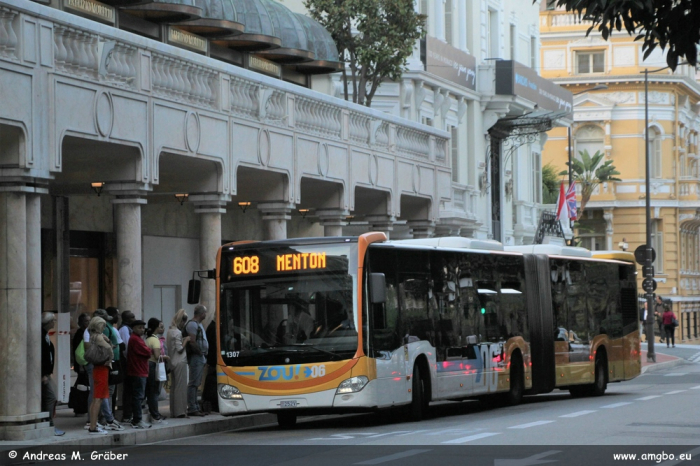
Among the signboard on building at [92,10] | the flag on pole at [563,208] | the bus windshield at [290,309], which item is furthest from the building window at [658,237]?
the bus windshield at [290,309]

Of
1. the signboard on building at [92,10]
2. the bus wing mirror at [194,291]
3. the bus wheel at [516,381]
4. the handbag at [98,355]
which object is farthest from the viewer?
the bus wheel at [516,381]

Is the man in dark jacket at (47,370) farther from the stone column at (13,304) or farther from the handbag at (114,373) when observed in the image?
the handbag at (114,373)

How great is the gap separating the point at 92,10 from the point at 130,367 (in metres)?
8.64

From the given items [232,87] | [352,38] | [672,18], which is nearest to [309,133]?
[232,87]

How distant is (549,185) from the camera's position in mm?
77875

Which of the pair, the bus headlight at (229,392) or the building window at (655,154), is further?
the building window at (655,154)

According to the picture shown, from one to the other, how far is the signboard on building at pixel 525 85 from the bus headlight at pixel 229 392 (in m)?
29.8

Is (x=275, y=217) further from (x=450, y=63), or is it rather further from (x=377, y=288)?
(x=450, y=63)

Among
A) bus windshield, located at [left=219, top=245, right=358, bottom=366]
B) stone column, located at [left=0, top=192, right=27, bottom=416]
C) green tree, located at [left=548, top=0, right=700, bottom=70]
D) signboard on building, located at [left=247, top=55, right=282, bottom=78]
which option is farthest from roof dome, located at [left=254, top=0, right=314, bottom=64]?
green tree, located at [left=548, top=0, right=700, bottom=70]

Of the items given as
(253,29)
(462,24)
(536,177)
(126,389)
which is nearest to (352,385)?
(126,389)

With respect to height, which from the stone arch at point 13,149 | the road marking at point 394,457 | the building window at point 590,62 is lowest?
the road marking at point 394,457

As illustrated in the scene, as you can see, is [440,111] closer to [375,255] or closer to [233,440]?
[375,255]

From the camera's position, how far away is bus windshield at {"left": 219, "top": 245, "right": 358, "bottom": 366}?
1980 cm

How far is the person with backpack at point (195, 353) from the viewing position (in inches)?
A: 842
